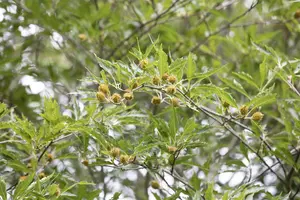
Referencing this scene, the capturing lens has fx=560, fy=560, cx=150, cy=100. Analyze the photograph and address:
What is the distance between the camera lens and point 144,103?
241 cm

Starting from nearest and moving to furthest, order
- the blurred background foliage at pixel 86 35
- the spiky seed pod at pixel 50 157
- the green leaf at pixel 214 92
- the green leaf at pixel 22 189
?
the green leaf at pixel 22 189 < the green leaf at pixel 214 92 < the spiky seed pod at pixel 50 157 < the blurred background foliage at pixel 86 35

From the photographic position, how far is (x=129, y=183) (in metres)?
2.25

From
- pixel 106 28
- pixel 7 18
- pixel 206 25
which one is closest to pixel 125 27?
pixel 106 28

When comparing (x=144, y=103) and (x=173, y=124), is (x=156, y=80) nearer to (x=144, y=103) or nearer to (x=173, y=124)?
(x=173, y=124)

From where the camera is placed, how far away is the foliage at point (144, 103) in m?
1.39

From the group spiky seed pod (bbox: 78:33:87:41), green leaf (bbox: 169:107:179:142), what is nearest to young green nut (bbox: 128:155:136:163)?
green leaf (bbox: 169:107:179:142)

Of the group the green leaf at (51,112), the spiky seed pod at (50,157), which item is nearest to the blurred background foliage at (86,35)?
the spiky seed pod at (50,157)

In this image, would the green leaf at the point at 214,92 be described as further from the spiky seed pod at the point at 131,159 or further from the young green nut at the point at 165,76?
the spiky seed pod at the point at 131,159

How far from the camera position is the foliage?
1.39 meters

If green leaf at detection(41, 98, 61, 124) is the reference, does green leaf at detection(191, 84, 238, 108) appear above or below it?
below

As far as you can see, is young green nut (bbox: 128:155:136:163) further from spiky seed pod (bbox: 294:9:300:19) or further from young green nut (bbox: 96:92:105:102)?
spiky seed pod (bbox: 294:9:300:19)

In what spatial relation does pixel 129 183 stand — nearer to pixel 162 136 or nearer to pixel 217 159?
pixel 217 159

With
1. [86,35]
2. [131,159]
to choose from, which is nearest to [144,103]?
[86,35]

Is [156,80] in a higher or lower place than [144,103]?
higher
